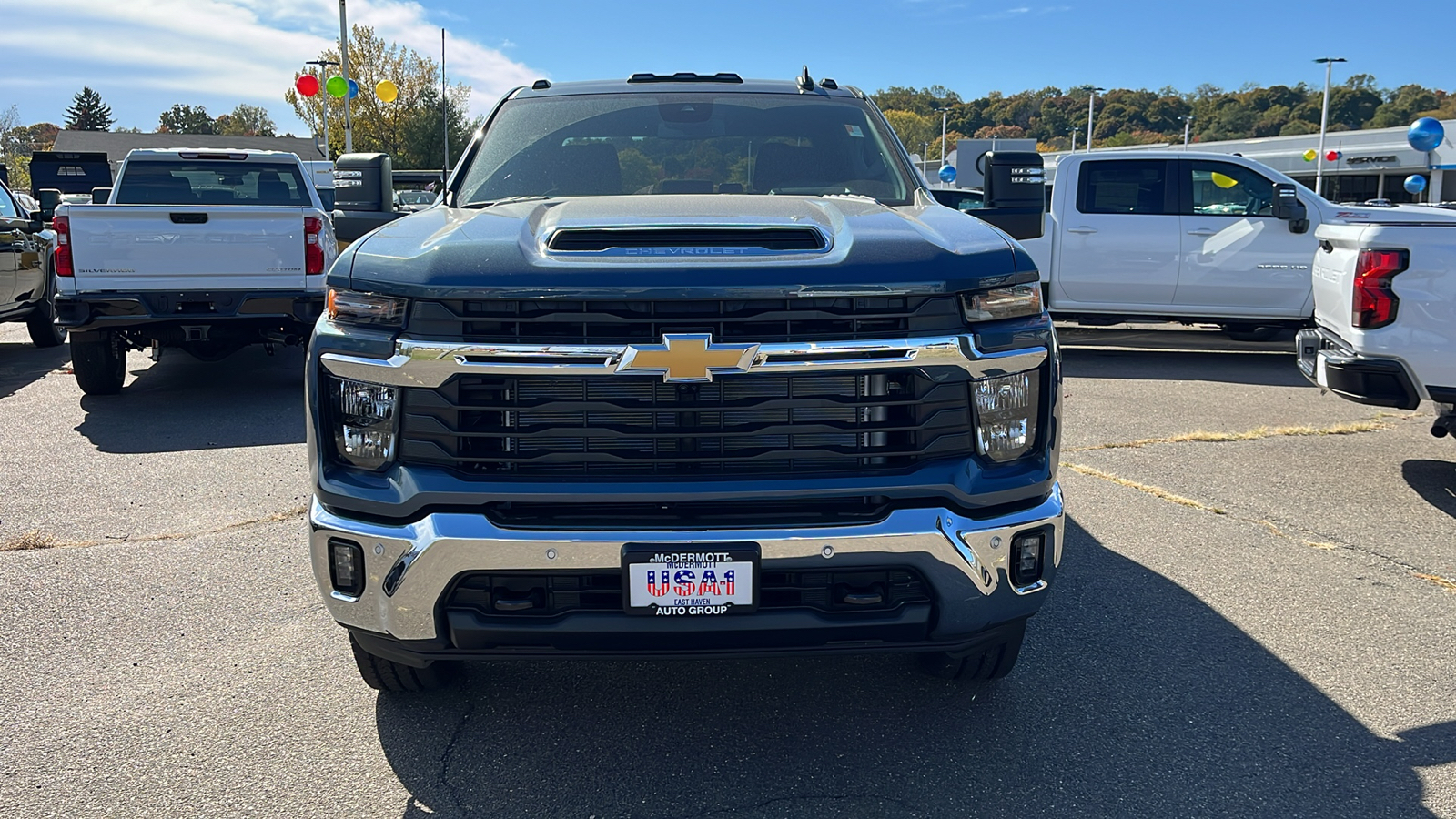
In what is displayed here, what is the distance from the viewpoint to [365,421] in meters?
2.86

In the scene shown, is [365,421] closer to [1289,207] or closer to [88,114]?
[1289,207]

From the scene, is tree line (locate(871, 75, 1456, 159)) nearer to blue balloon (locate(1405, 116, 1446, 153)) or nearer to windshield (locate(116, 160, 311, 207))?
blue balloon (locate(1405, 116, 1446, 153))

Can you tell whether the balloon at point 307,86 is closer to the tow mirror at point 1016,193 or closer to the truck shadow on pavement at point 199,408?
the truck shadow on pavement at point 199,408

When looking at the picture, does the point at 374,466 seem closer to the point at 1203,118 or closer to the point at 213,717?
the point at 213,717

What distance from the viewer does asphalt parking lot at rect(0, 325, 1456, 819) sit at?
2930mm

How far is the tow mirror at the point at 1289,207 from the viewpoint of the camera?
1035 cm

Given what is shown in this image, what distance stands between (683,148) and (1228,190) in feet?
26.6

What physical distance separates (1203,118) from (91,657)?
110125 mm

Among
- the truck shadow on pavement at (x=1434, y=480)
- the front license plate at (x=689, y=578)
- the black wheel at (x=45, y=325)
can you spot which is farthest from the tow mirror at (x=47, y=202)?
the truck shadow on pavement at (x=1434, y=480)

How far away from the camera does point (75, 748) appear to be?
3.19 metres

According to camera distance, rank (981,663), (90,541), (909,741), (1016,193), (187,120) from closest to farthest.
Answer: (909,741) < (981,663) < (1016,193) < (90,541) < (187,120)

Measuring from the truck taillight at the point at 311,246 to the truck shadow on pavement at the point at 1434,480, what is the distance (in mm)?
7314

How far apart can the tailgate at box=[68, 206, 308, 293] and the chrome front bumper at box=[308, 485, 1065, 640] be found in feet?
20.2

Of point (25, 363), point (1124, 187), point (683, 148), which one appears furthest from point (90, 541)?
point (1124, 187)
